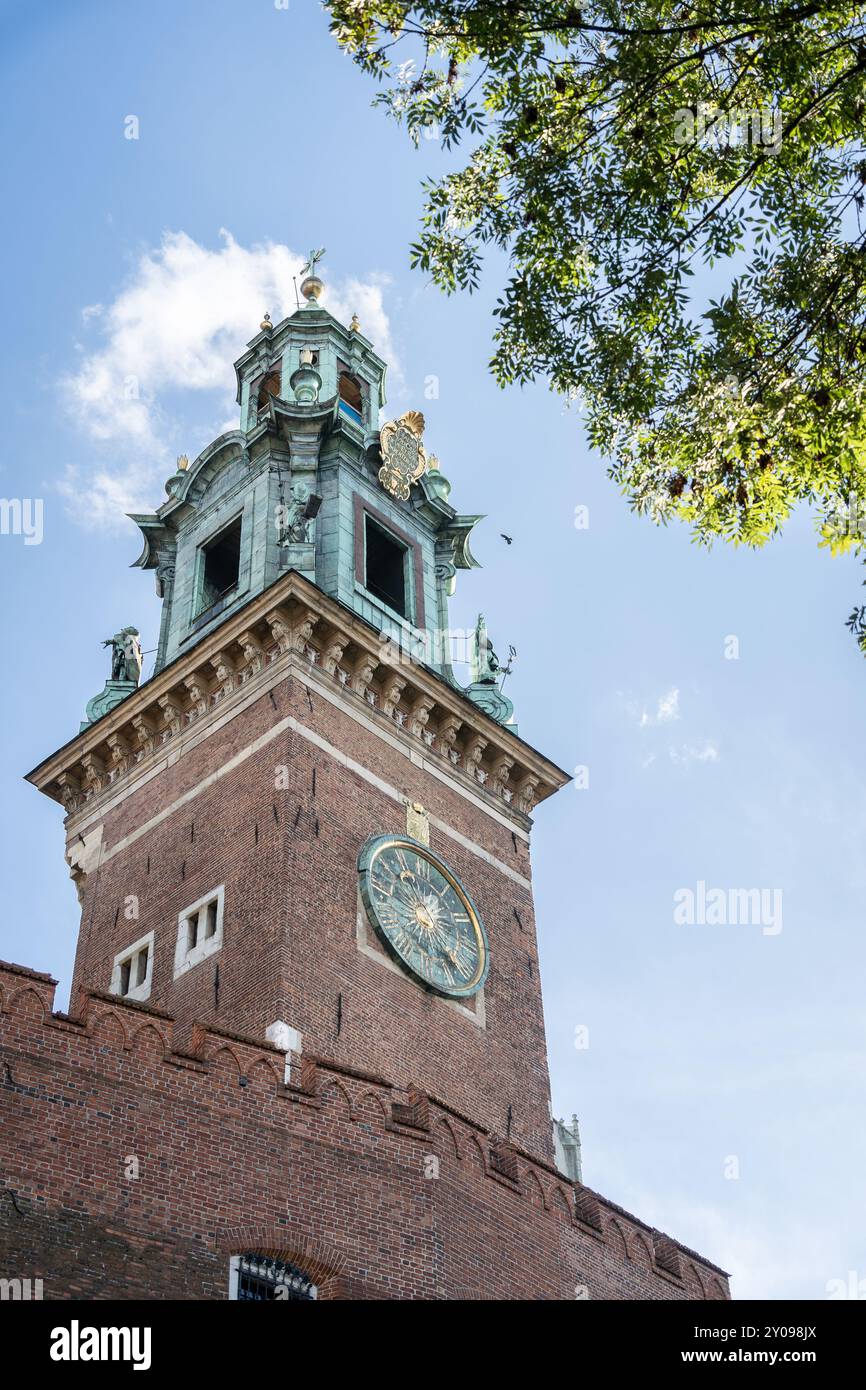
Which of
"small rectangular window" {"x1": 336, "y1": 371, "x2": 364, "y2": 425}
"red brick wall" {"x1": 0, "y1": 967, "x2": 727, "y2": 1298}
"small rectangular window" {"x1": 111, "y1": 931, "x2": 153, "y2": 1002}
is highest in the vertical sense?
"small rectangular window" {"x1": 336, "y1": 371, "x2": 364, "y2": 425}

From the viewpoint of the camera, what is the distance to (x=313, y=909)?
1107 inches

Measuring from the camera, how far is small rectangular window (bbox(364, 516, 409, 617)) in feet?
124

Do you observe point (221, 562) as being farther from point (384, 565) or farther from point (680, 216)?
point (680, 216)

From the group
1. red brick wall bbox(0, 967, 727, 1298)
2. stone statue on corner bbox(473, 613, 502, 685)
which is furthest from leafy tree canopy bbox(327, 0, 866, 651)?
stone statue on corner bbox(473, 613, 502, 685)

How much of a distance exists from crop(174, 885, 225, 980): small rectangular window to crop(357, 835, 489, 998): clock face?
262 centimetres

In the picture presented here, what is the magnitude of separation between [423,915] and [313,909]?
3154 mm

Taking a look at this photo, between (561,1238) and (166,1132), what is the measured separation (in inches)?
294

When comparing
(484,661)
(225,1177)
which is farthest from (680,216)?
(484,661)

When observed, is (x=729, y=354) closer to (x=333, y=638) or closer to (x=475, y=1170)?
(x=475, y=1170)

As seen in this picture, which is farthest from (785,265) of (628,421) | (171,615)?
(171,615)

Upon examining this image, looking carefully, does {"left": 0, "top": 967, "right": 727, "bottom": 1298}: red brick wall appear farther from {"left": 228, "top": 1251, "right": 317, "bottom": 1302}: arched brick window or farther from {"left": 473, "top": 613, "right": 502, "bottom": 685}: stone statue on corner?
{"left": 473, "top": 613, "right": 502, "bottom": 685}: stone statue on corner

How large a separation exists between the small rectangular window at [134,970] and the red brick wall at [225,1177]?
8.69 m

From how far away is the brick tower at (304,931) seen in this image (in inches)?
745
